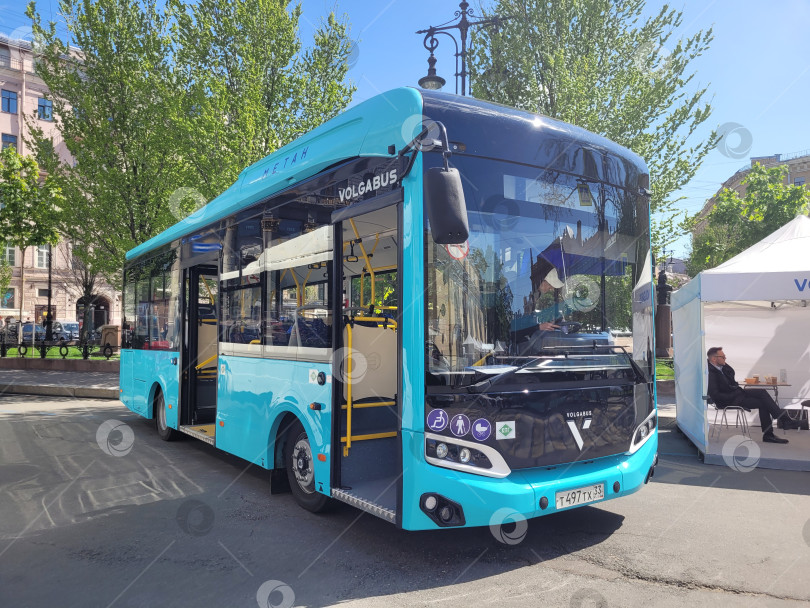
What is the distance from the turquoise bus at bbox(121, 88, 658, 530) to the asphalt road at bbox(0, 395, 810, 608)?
41cm

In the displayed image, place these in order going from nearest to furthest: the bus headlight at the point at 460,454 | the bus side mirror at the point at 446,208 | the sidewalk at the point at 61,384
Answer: the bus side mirror at the point at 446,208, the bus headlight at the point at 460,454, the sidewalk at the point at 61,384

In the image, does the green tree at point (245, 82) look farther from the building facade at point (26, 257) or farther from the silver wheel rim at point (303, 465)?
the building facade at point (26, 257)

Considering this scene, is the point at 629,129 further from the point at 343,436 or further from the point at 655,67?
the point at 343,436

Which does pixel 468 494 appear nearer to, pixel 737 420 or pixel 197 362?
pixel 197 362

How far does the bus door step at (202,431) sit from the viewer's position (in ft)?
26.0

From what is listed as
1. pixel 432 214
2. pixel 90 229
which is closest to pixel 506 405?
pixel 432 214

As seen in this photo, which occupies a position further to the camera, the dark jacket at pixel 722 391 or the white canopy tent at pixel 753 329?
the dark jacket at pixel 722 391

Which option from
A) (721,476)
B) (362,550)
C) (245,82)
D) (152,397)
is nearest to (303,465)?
(362,550)

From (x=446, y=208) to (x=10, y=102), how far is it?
5707 cm

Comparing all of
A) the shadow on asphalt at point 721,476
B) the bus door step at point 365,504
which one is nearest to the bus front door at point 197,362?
the bus door step at point 365,504

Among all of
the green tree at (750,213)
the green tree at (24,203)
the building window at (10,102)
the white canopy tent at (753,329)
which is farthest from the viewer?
the building window at (10,102)

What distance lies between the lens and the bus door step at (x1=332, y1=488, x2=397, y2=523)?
4506mm

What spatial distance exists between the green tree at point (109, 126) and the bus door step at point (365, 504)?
50.3ft

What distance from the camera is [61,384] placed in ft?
57.3
